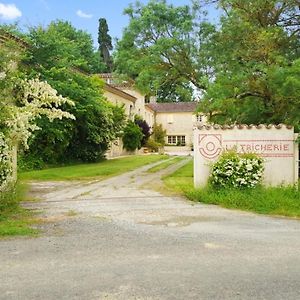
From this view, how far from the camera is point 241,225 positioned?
828 cm

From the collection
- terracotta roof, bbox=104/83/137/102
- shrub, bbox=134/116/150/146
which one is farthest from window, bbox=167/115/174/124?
terracotta roof, bbox=104/83/137/102

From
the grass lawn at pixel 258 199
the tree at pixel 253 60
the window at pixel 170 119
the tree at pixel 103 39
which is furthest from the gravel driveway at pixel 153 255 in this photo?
the tree at pixel 103 39

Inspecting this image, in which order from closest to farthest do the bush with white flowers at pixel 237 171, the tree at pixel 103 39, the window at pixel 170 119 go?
1. the bush with white flowers at pixel 237 171
2. the window at pixel 170 119
3. the tree at pixel 103 39

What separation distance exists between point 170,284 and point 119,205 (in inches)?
235

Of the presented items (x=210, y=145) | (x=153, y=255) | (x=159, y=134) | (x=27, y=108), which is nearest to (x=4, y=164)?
(x=27, y=108)

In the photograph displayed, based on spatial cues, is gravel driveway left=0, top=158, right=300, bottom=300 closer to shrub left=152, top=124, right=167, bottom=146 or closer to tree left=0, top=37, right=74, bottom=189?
tree left=0, top=37, right=74, bottom=189

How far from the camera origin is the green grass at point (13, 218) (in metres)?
7.58

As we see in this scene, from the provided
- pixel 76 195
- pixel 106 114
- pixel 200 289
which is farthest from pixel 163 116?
pixel 200 289

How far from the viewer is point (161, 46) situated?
1869 cm

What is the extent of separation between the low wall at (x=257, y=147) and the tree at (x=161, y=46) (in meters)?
6.64

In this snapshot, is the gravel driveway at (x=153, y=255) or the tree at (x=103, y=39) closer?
the gravel driveway at (x=153, y=255)

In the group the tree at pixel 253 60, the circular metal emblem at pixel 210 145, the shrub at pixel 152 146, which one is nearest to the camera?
the circular metal emblem at pixel 210 145

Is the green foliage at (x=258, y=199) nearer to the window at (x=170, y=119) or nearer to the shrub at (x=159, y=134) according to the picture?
the shrub at (x=159, y=134)

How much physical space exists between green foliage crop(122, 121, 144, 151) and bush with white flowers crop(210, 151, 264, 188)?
27.0 metres
